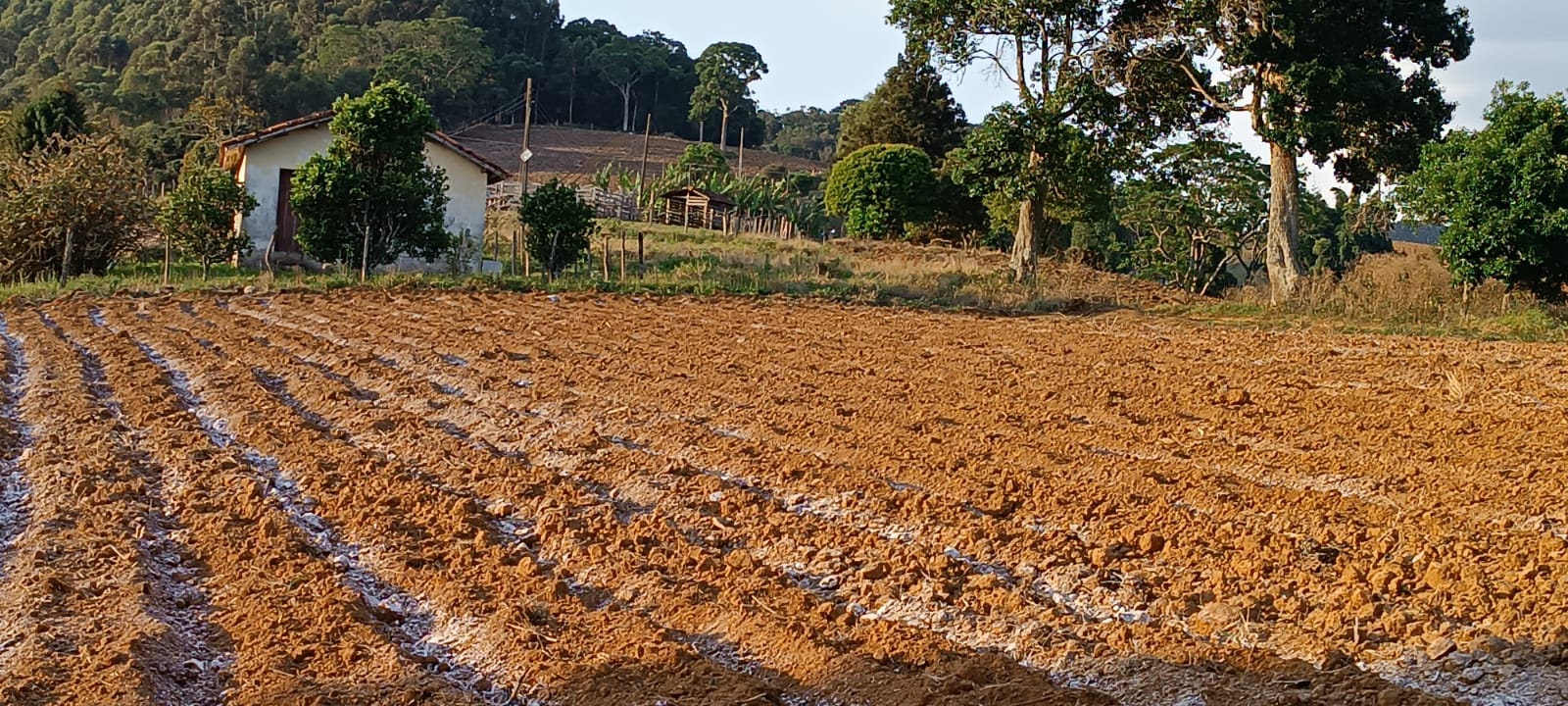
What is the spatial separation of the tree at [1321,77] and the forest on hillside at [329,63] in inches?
1605

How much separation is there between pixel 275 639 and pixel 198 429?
4.82 m

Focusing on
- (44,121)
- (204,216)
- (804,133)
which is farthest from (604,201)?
(804,133)

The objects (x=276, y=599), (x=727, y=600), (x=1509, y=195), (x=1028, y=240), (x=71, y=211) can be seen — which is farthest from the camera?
(x=1028, y=240)

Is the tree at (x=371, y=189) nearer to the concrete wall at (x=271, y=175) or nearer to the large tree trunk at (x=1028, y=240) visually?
the concrete wall at (x=271, y=175)

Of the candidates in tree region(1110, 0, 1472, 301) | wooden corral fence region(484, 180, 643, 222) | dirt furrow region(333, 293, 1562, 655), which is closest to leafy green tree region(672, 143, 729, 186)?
wooden corral fence region(484, 180, 643, 222)

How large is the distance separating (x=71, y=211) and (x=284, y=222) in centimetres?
420

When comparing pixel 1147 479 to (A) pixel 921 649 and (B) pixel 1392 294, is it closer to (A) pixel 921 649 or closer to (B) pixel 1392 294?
(A) pixel 921 649

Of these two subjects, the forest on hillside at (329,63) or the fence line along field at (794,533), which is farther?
the forest on hillside at (329,63)

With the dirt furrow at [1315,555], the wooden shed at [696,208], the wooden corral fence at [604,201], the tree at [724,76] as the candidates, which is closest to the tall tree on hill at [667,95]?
the tree at [724,76]

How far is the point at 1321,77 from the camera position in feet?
62.8

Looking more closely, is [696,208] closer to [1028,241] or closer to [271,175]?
[271,175]

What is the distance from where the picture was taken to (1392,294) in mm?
17609

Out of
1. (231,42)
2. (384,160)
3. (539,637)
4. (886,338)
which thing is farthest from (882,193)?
(231,42)

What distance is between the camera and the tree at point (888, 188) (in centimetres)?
3925
